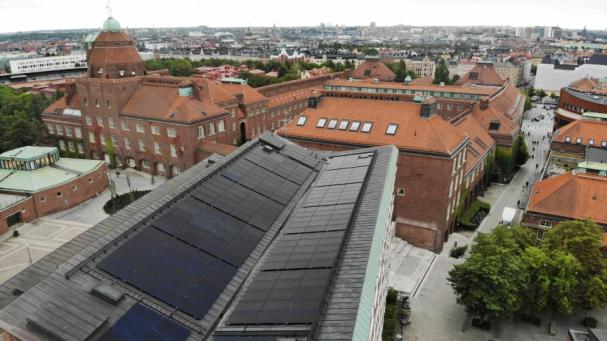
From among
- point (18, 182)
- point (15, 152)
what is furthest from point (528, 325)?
point (15, 152)

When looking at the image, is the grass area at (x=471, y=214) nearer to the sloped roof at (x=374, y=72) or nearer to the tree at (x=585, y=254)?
the tree at (x=585, y=254)

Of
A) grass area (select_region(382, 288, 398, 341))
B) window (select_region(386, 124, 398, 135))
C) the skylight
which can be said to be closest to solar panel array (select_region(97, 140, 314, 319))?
grass area (select_region(382, 288, 398, 341))

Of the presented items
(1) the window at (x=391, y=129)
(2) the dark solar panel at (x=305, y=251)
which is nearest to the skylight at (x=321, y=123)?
(1) the window at (x=391, y=129)

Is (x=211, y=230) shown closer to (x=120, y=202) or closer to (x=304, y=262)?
(x=304, y=262)

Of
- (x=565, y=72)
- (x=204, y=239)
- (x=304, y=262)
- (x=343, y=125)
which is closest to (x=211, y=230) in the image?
(x=204, y=239)

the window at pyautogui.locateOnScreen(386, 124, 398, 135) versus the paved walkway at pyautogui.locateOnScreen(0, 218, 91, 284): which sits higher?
the window at pyautogui.locateOnScreen(386, 124, 398, 135)

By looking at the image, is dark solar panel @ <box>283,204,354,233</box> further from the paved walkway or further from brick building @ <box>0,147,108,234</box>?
brick building @ <box>0,147,108,234</box>
